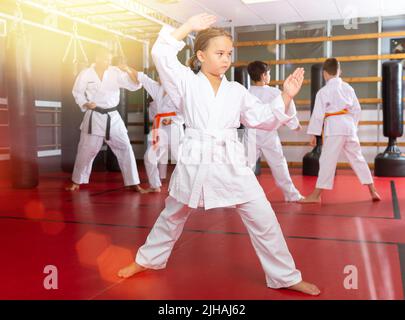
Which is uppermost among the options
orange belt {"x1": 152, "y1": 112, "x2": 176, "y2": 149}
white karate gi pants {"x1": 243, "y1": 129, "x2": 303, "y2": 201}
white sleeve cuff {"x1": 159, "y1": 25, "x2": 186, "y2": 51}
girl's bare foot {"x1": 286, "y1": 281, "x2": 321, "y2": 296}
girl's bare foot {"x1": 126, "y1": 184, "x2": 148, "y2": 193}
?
white sleeve cuff {"x1": 159, "y1": 25, "x2": 186, "y2": 51}

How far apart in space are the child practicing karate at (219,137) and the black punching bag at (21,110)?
12.8 feet

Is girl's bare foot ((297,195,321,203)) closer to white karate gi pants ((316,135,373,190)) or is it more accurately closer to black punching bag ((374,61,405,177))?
white karate gi pants ((316,135,373,190))

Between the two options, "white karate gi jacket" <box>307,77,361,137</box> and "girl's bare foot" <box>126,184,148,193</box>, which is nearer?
"white karate gi jacket" <box>307,77,361,137</box>

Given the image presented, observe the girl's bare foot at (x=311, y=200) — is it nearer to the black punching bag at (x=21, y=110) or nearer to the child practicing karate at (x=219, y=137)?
the child practicing karate at (x=219, y=137)

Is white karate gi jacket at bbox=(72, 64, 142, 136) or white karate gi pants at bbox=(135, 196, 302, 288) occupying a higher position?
white karate gi jacket at bbox=(72, 64, 142, 136)

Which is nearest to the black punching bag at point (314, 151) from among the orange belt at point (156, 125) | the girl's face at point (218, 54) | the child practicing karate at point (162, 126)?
the child practicing karate at point (162, 126)

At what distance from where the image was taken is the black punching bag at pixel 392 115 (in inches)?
264

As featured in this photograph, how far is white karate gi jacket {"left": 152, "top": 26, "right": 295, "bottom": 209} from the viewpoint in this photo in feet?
6.61

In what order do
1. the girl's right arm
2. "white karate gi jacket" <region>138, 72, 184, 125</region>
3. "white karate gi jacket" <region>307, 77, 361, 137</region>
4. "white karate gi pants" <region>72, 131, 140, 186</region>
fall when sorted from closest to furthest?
Result: the girl's right arm, "white karate gi jacket" <region>307, 77, 361, 137</region>, "white karate gi jacket" <region>138, 72, 184, 125</region>, "white karate gi pants" <region>72, 131, 140, 186</region>

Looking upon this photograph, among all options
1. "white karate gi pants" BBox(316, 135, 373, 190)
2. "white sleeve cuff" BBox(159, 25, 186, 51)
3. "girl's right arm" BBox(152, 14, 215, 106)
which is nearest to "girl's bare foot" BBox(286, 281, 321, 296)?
"girl's right arm" BBox(152, 14, 215, 106)

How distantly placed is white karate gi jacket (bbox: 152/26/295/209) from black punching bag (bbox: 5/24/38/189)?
3906 millimetres

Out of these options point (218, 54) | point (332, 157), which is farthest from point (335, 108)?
point (218, 54)

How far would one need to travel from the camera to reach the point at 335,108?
4.54m

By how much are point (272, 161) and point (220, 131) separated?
2642mm
